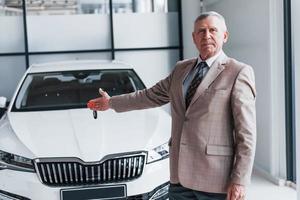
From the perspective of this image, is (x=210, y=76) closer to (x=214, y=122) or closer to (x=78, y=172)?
(x=214, y=122)

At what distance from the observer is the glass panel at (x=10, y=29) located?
7371 mm

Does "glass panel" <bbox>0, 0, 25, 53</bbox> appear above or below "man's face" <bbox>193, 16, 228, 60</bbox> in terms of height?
above

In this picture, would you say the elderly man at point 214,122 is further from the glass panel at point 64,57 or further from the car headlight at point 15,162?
the glass panel at point 64,57

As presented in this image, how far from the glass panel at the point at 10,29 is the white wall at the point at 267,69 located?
3.77 metres

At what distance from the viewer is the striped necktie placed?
82.0 inches

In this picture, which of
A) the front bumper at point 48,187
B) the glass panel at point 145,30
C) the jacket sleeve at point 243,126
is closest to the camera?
the jacket sleeve at point 243,126

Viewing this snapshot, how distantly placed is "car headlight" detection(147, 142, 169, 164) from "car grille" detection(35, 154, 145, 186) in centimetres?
14

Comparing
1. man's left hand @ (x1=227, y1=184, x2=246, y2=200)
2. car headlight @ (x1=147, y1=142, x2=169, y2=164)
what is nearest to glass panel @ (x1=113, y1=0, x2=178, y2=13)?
car headlight @ (x1=147, y1=142, x2=169, y2=164)

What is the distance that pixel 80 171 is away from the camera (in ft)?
9.93

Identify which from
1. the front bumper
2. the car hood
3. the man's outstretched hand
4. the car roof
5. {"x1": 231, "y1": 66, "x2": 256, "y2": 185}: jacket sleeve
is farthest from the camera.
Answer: the car roof

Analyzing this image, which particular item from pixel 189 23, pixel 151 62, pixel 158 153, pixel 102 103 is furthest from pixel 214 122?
pixel 151 62

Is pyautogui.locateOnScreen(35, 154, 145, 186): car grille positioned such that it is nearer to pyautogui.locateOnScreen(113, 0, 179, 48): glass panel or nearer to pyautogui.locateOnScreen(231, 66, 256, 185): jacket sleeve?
pyautogui.locateOnScreen(231, 66, 256, 185): jacket sleeve

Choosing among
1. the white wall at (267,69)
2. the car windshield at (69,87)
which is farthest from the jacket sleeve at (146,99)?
the white wall at (267,69)

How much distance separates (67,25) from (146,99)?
5315 millimetres
